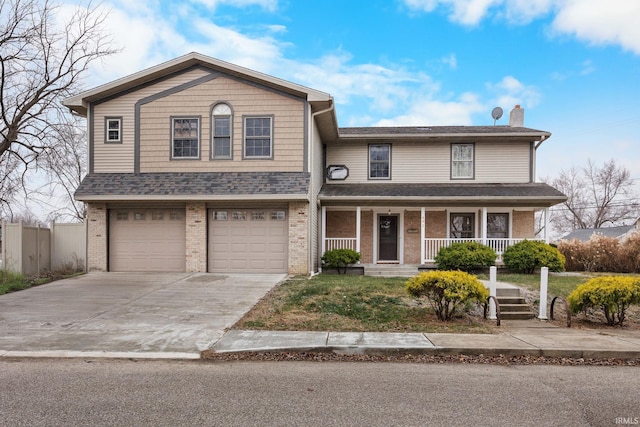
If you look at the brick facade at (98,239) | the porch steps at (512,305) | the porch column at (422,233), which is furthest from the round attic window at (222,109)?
the porch steps at (512,305)

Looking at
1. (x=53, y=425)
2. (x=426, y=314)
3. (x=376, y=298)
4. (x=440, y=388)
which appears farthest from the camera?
(x=376, y=298)

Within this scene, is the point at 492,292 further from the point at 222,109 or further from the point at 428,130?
the point at 428,130

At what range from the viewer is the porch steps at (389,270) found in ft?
50.3

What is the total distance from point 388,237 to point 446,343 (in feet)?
36.4

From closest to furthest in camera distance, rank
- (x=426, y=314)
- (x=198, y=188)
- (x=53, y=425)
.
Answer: (x=53, y=425), (x=426, y=314), (x=198, y=188)

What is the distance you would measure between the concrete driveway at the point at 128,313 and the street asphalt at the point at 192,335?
0.02 m

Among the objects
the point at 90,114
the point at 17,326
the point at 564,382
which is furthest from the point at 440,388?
the point at 90,114

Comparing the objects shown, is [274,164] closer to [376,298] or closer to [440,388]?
[376,298]

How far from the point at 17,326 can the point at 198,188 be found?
6711 millimetres

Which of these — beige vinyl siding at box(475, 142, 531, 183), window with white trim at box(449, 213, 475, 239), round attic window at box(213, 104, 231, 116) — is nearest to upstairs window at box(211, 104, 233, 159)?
round attic window at box(213, 104, 231, 116)

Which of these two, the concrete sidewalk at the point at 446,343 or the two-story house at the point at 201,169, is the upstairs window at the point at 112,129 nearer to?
the two-story house at the point at 201,169

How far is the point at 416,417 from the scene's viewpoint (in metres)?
3.95

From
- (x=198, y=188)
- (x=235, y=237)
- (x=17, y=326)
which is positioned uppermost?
(x=198, y=188)

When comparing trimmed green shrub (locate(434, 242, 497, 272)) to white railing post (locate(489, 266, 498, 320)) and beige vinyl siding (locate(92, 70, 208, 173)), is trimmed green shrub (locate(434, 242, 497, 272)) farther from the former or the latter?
beige vinyl siding (locate(92, 70, 208, 173))
